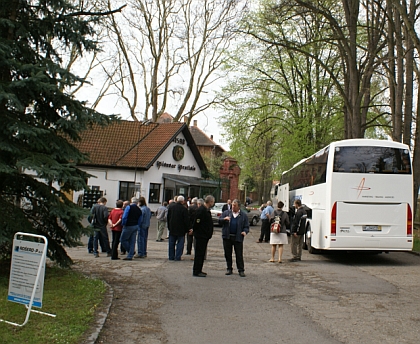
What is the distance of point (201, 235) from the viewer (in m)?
11.6

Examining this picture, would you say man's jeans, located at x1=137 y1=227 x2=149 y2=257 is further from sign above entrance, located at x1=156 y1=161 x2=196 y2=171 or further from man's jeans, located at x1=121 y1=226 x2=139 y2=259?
sign above entrance, located at x1=156 y1=161 x2=196 y2=171

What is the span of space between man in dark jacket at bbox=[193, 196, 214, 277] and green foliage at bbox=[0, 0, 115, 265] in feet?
9.24

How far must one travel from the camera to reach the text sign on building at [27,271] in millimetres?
6406

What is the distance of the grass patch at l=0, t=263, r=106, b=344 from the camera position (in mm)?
6111

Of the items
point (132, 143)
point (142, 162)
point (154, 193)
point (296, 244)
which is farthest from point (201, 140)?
point (296, 244)

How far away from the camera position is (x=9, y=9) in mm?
9664

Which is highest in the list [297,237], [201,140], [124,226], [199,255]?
[201,140]

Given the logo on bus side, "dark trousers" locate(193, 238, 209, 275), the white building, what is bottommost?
"dark trousers" locate(193, 238, 209, 275)

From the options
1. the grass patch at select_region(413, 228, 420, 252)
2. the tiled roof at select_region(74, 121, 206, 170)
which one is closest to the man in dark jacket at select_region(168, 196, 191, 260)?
the grass patch at select_region(413, 228, 420, 252)

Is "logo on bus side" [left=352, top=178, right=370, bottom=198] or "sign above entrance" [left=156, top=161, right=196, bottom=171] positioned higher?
"sign above entrance" [left=156, top=161, right=196, bottom=171]

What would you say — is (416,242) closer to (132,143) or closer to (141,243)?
(141,243)

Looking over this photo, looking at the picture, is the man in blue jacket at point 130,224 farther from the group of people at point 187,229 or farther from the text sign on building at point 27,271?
the text sign on building at point 27,271

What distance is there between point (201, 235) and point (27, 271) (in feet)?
18.1

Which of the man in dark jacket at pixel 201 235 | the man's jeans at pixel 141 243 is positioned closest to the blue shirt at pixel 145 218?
the man's jeans at pixel 141 243
